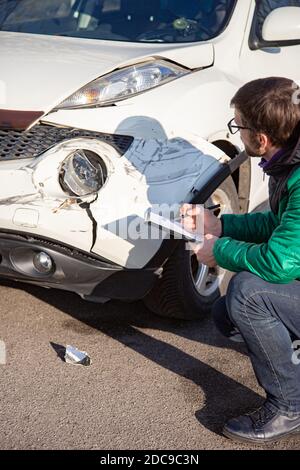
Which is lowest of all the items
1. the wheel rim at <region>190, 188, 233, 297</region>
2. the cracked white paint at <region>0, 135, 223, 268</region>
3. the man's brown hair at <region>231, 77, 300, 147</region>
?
the wheel rim at <region>190, 188, 233, 297</region>

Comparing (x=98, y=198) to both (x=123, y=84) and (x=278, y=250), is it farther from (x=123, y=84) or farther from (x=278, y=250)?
(x=278, y=250)

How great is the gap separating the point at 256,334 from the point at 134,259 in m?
0.71

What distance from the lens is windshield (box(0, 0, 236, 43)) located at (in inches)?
162

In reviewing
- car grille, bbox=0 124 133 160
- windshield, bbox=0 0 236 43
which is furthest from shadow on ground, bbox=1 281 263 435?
windshield, bbox=0 0 236 43

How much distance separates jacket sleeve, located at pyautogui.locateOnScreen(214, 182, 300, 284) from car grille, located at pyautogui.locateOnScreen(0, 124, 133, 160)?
2.49 ft

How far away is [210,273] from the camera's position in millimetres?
4113

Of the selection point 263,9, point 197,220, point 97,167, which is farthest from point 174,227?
point 263,9

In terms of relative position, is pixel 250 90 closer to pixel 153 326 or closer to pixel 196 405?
pixel 196 405

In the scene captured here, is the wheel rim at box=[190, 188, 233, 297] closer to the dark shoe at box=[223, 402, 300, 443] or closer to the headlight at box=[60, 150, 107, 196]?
the headlight at box=[60, 150, 107, 196]

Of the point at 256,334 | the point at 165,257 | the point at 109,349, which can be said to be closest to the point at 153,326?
the point at 109,349

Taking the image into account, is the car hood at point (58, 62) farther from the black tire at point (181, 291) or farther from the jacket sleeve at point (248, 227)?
the jacket sleeve at point (248, 227)

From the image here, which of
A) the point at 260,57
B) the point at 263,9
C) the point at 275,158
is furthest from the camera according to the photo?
the point at 263,9

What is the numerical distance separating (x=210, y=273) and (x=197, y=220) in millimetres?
1025

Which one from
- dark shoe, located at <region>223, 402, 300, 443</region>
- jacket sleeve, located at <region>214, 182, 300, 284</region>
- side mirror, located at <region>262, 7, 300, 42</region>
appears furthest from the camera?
side mirror, located at <region>262, 7, 300, 42</region>
